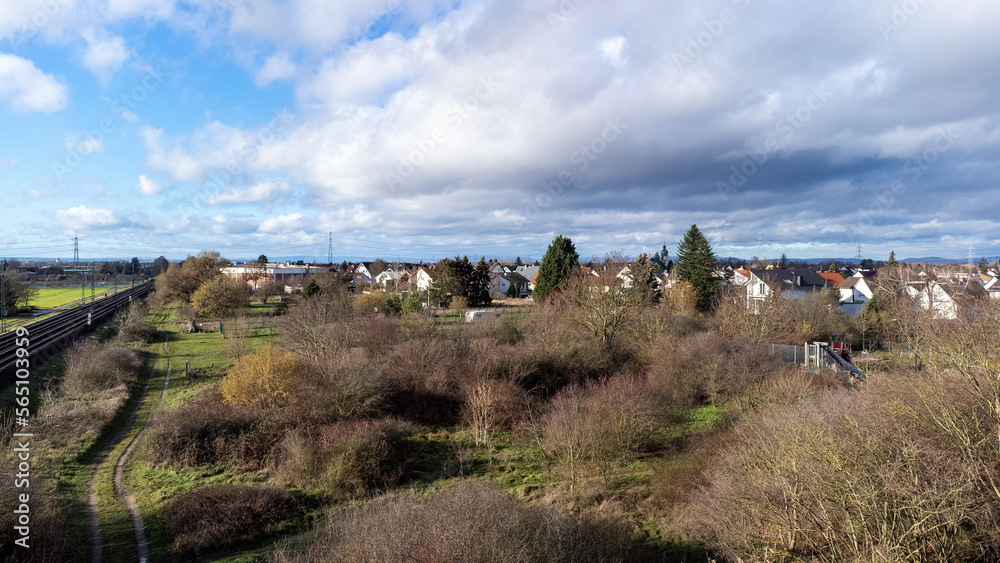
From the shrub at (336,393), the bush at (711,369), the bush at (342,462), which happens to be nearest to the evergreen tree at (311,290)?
the shrub at (336,393)

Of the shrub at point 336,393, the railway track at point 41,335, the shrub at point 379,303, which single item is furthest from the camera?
the shrub at point 379,303

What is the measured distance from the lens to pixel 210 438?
16.6 m

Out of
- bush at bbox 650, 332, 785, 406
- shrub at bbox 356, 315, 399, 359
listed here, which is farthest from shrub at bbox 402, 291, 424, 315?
bush at bbox 650, 332, 785, 406

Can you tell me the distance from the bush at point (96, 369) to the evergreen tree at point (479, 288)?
3369 cm

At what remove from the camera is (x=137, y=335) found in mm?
34531

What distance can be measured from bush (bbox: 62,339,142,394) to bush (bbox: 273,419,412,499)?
42.0 ft

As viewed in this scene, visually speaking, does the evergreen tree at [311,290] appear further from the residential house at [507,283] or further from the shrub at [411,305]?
the residential house at [507,283]

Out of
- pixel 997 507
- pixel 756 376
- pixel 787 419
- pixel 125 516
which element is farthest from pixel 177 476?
pixel 756 376

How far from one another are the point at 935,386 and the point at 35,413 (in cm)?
2888

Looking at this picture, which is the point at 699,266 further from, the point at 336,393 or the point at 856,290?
the point at 336,393

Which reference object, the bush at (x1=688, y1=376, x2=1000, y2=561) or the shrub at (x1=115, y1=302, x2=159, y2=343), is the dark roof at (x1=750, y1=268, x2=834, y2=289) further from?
the shrub at (x1=115, y1=302, x2=159, y2=343)

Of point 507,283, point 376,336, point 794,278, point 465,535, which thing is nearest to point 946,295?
point 794,278

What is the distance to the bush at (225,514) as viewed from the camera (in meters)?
11.2

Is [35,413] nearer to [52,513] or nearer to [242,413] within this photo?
[242,413]
